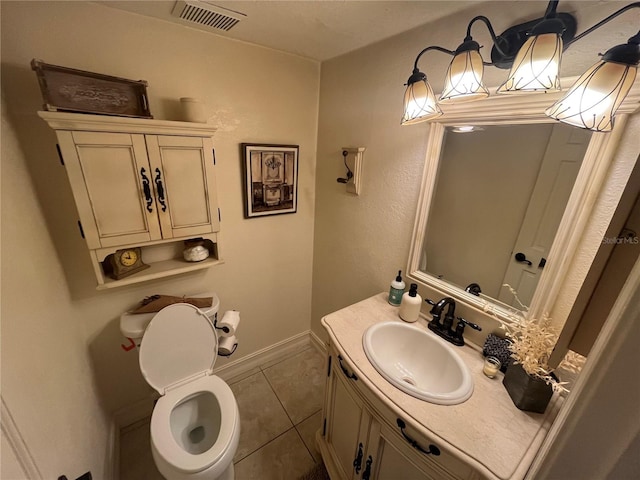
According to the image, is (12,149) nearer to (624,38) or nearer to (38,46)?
(38,46)

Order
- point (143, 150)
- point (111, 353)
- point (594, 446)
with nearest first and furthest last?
point (594, 446) < point (143, 150) < point (111, 353)

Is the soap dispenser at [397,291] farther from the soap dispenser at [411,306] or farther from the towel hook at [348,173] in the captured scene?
the towel hook at [348,173]

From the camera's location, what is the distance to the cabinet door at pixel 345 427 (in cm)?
107

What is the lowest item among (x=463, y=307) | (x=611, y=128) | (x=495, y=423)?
(x=495, y=423)

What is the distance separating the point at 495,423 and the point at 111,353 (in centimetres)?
186

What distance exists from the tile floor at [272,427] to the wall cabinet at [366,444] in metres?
0.21

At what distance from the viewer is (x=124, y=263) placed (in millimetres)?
1291

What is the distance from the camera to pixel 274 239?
6.16 ft

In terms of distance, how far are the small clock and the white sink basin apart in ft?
3.95

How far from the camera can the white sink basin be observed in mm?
983

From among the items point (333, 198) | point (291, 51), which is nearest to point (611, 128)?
point (333, 198)

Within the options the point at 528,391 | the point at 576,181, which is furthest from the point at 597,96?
the point at 528,391

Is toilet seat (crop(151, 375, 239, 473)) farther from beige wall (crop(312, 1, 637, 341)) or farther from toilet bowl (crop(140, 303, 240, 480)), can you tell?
beige wall (crop(312, 1, 637, 341))

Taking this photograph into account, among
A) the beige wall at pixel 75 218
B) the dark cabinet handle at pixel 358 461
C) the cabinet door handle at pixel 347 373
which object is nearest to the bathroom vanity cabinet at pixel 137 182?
the beige wall at pixel 75 218
